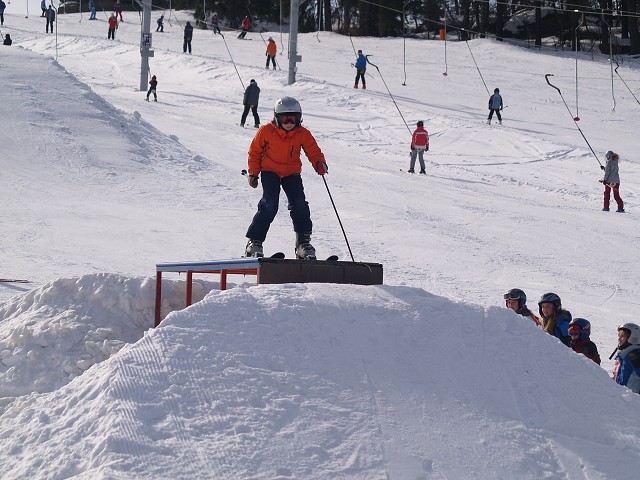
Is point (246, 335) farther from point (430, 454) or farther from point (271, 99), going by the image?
point (271, 99)

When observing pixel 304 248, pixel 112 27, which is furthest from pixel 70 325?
pixel 112 27

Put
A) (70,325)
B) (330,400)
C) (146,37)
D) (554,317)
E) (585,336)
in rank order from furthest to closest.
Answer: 1. (146,37)
2. (554,317)
3. (585,336)
4. (70,325)
5. (330,400)

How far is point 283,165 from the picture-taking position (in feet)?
26.2

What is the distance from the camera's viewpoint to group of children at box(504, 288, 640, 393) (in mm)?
6137

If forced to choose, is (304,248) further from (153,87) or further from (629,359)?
(153,87)

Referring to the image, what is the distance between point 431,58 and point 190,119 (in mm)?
15766

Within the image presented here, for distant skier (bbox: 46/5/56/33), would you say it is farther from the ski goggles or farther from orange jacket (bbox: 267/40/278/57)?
the ski goggles

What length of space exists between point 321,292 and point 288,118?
2.35 metres

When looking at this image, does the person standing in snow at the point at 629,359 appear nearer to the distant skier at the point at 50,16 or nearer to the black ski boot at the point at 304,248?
the black ski boot at the point at 304,248

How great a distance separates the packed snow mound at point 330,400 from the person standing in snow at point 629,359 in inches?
26.8

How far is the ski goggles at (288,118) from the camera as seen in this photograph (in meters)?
7.71

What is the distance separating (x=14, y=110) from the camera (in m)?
18.3

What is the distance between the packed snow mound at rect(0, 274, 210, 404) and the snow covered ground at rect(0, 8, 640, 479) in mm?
19

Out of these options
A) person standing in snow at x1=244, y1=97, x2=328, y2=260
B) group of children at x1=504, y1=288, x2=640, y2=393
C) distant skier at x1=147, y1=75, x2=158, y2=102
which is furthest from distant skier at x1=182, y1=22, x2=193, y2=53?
group of children at x1=504, y1=288, x2=640, y2=393
